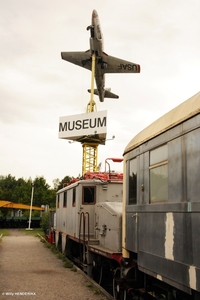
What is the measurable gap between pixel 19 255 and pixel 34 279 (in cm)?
528

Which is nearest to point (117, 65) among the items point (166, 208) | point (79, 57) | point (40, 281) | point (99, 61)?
point (99, 61)

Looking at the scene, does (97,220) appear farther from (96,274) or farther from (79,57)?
(79,57)

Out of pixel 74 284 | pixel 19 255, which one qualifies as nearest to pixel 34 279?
pixel 74 284

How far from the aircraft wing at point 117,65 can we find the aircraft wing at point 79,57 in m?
1.30

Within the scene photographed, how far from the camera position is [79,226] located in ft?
35.8

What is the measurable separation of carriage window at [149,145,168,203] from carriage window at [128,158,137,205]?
74cm

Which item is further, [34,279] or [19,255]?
[19,255]

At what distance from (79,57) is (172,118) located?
75.7 ft

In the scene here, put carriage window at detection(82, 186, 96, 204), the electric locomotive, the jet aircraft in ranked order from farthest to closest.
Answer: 1. the jet aircraft
2. carriage window at detection(82, 186, 96, 204)
3. the electric locomotive

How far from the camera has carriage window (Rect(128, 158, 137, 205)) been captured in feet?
20.0

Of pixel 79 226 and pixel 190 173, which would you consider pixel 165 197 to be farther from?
pixel 79 226

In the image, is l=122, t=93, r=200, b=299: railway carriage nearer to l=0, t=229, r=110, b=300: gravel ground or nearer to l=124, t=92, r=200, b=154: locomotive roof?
l=124, t=92, r=200, b=154: locomotive roof

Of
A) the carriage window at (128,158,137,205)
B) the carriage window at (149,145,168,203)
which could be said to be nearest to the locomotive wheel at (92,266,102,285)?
the carriage window at (128,158,137,205)

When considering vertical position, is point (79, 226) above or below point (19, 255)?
above
